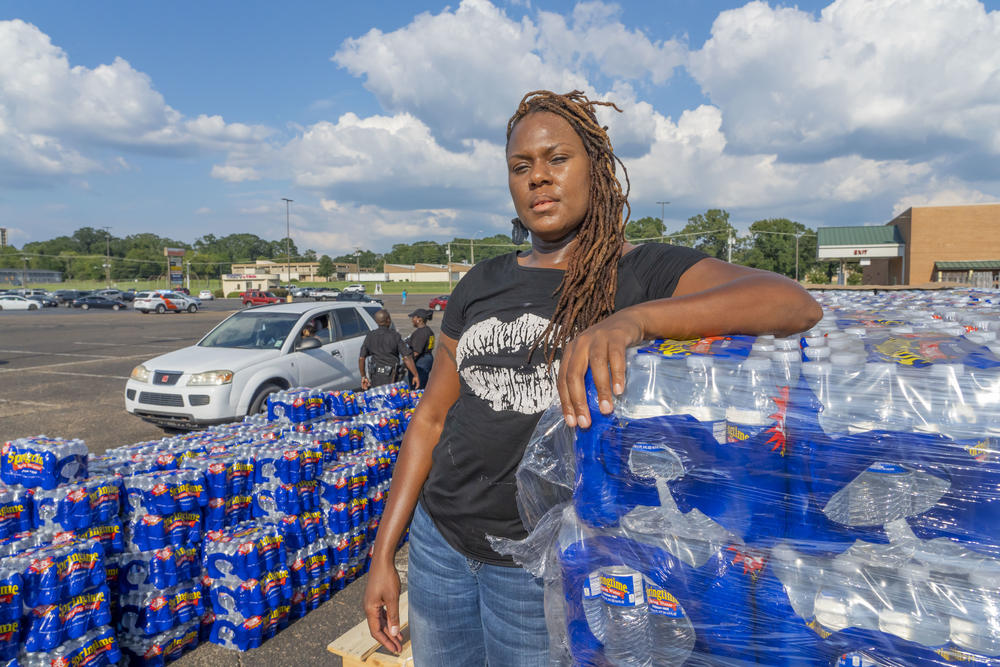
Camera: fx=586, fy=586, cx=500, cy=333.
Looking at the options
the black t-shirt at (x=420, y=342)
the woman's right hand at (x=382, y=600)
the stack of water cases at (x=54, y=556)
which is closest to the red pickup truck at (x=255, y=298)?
the black t-shirt at (x=420, y=342)

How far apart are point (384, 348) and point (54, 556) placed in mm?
5193

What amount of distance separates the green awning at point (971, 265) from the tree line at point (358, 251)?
562 cm

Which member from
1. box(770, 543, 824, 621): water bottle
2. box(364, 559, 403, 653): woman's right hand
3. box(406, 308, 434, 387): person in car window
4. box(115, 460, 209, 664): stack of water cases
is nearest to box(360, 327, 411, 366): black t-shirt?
box(406, 308, 434, 387): person in car window

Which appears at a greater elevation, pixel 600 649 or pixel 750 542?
pixel 750 542

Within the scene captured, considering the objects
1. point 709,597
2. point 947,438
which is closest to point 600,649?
point 709,597

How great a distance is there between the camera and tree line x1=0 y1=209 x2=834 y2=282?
69.2 m

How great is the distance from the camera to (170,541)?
3.22 meters

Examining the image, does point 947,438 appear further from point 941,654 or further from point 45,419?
point 45,419

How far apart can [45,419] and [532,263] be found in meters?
10.00

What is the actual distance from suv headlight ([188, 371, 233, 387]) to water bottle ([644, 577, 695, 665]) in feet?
21.8

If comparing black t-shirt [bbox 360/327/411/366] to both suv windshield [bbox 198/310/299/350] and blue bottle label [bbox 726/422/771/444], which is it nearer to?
suv windshield [bbox 198/310/299/350]

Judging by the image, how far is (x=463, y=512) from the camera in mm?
1463

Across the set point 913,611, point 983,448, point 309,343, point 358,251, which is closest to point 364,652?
point 913,611

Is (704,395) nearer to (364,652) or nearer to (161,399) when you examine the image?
(364,652)
